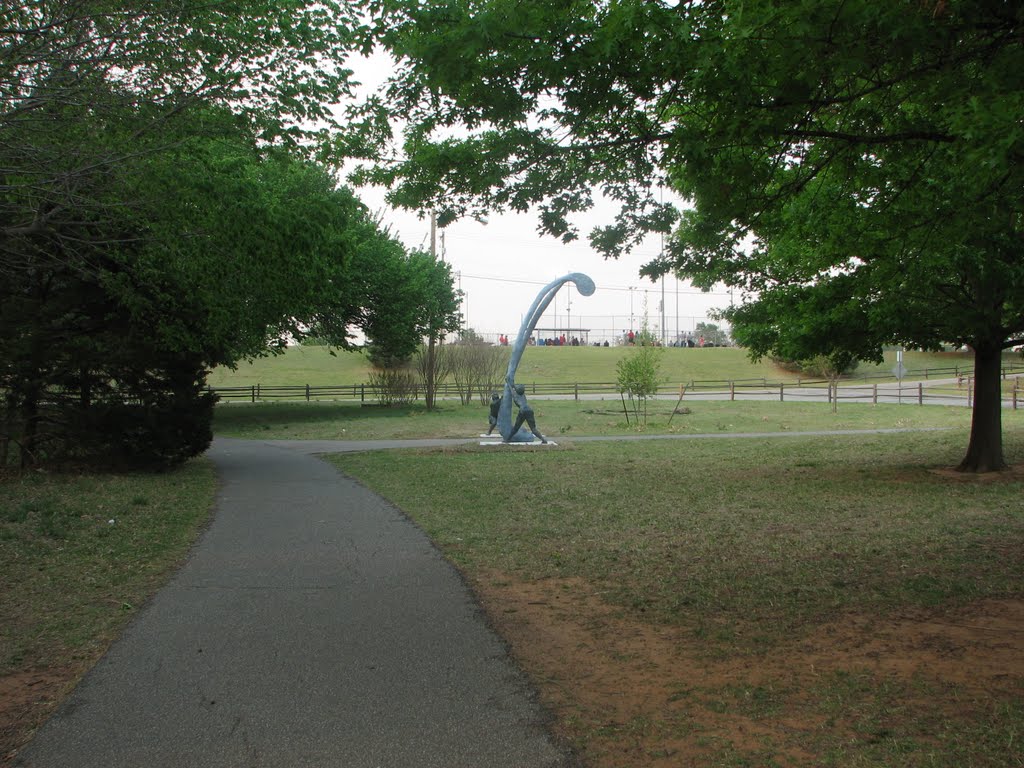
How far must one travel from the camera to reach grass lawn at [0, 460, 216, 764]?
16.2ft

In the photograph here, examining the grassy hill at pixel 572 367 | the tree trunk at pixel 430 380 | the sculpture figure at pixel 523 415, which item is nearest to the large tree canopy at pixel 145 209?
the sculpture figure at pixel 523 415

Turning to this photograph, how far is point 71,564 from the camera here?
789cm

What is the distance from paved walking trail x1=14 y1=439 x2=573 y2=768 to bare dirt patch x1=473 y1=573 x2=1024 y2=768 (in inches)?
11.7

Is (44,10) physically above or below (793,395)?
above

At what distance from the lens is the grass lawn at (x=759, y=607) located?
3980mm

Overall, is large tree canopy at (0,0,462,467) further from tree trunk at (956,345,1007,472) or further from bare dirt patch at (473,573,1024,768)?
tree trunk at (956,345,1007,472)

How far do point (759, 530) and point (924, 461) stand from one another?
26.1ft

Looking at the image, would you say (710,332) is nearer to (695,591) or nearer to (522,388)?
(522,388)

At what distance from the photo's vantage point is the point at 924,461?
51.4ft

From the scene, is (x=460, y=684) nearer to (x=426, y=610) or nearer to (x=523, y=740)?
(x=523, y=740)

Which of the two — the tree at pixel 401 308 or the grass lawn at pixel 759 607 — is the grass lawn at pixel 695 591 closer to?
the grass lawn at pixel 759 607

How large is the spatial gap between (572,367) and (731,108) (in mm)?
63798

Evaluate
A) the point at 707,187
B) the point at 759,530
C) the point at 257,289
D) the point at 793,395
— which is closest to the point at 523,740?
the point at 707,187

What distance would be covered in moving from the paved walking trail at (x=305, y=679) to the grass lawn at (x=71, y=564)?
0.22 m
